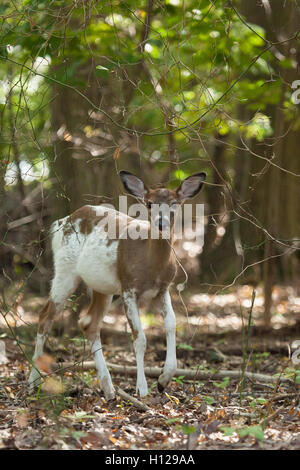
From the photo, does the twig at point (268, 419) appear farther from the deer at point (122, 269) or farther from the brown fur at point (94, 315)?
the brown fur at point (94, 315)

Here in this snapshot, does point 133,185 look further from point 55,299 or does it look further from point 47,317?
point 47,317

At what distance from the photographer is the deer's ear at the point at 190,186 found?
7289 mm

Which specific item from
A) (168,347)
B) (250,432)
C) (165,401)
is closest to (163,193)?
(168,347)

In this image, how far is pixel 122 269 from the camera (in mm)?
7570

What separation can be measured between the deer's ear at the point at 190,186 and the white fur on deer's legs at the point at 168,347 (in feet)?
3.73

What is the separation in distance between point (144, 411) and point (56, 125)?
5.65 meters

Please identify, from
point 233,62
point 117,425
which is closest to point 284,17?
point 233,62

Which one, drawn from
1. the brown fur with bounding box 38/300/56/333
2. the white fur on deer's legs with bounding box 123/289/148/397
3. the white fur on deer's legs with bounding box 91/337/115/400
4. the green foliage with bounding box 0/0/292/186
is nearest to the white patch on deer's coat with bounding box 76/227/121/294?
the white fur on deer's legs with bounding box 123/289/148/397

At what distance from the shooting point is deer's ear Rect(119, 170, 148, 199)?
7383 millimetres

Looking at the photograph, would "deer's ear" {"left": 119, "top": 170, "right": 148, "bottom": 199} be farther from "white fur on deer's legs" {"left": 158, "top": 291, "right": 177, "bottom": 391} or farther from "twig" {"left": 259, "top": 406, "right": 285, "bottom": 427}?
"twig" {"left": 259, "top": 406, "right": 285, "bottom": 427}

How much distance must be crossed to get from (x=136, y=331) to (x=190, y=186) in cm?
174

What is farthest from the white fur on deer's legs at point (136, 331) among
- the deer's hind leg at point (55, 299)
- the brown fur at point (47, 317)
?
the brown fur at point (47, 317)

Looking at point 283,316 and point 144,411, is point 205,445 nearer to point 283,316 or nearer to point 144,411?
point 144,411

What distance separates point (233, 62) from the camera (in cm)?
1092
